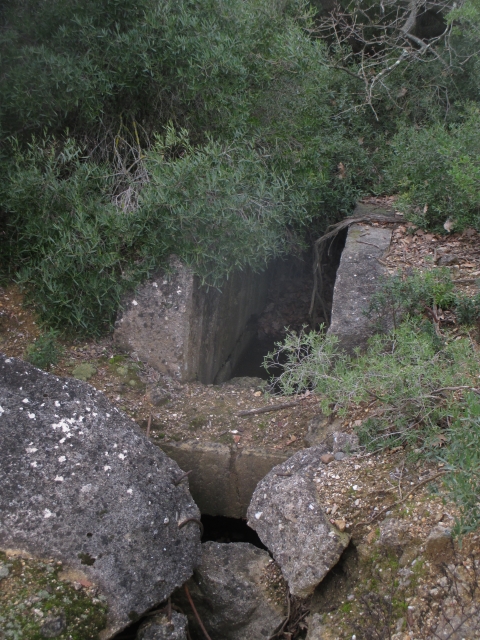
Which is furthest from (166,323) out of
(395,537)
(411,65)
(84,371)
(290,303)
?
(411,65)

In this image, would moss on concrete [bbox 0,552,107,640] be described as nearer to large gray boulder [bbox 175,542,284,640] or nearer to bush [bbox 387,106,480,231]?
large gray boulder [bbox 175,542,284,640]

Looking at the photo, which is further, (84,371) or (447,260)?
(447,260)

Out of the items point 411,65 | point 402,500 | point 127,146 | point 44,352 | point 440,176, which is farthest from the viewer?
point 411,65

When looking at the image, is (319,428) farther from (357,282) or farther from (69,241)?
(69,241)

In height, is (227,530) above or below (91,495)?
below

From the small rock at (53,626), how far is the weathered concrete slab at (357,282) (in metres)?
2.51

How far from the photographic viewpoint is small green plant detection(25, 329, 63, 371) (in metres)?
4.11

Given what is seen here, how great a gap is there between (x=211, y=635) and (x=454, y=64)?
21.7 feet

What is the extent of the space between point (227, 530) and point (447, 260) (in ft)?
8.75

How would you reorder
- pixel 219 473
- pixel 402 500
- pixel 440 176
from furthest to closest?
pixel 440 176 < pixel 219 473 < pixel 402 500

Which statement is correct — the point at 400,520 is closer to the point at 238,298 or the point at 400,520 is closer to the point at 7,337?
the point at 7,337

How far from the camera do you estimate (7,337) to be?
173 inches

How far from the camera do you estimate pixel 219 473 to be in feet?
12.9

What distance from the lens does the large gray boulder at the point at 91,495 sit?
8.91 ft
